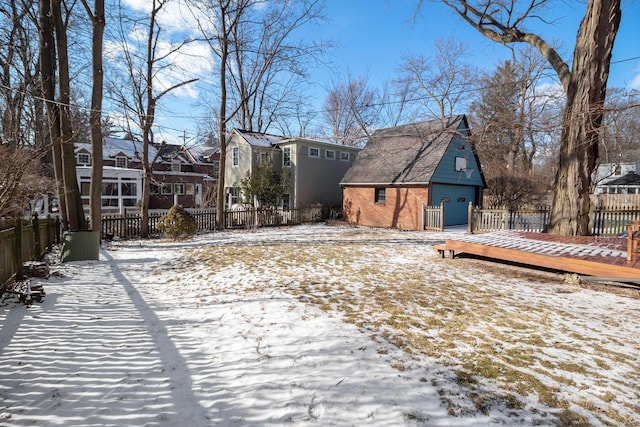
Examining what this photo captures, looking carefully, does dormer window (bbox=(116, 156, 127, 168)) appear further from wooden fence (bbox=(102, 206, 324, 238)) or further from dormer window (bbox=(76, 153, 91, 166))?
wooden fence (bbox=(102, 206, 324, 238))

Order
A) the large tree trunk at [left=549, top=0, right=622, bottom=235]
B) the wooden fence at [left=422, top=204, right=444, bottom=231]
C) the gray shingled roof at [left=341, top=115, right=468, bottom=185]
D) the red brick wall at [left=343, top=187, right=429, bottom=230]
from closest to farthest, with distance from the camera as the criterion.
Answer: the large tree trunk at [left=549, top=0, right=622, bottom=235], the wooden fence at [left=422, top=204, right=444, bottom=231], the red brick wall at [left=343, top=187, right=429, bottom=230], the gray shingled roof at [left=341, top=115, right=468, bottom=185]

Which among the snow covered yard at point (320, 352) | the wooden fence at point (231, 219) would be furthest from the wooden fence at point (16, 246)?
the wooden fence at point (231, 219)

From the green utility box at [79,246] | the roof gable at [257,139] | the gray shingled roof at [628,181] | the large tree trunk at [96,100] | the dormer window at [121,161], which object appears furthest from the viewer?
the gray shingled roof at [628,181]

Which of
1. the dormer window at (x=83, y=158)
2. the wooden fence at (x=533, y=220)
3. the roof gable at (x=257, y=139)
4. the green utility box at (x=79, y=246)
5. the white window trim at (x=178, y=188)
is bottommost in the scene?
the green utility box at (x=79, y=246)

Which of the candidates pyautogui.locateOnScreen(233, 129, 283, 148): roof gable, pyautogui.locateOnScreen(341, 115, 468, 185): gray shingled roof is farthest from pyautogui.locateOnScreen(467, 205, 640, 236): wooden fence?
pyautogui.locateOnScreen(233, 129, 283, 148): roof gable

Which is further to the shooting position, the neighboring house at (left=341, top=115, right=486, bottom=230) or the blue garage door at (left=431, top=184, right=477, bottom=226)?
the blue garage door at (left=431, top=184, right=477, bottom=226)

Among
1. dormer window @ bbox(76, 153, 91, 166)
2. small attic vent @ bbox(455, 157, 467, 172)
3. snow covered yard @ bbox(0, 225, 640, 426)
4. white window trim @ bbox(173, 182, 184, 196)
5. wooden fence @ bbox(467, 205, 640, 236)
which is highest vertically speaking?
dormer window @ bbox(76, 153, 91, 166)

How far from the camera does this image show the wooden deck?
20.4ft

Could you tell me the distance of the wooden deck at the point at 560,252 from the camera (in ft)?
20.4

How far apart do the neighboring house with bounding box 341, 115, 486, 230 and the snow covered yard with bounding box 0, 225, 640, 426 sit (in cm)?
1105

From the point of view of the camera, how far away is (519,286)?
6730 mm

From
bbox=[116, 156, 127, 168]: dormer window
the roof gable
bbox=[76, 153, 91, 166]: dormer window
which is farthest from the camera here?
bbox=[116, 156, 127, 168]: dormer window

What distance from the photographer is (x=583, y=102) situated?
972cm

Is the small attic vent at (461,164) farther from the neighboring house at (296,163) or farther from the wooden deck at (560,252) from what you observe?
the wooden deck at (560,252)
